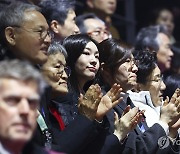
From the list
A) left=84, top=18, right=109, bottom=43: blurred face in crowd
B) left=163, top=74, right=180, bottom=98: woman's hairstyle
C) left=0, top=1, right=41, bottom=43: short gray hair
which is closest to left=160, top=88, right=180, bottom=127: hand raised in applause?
left=163, top=74, right=180, bottom=98: woman's hairstyle

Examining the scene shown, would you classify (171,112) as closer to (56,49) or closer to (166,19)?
(56,49)

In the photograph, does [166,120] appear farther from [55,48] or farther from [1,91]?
[1,91]

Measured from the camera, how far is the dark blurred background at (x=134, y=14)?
30.0 ft

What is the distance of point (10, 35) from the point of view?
4555 mm

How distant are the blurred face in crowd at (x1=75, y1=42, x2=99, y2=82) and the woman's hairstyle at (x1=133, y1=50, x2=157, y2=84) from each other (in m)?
0.86

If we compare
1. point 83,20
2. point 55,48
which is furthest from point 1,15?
point 83,20

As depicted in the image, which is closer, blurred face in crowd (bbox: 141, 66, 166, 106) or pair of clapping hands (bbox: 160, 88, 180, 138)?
pair of clapping hands (bbox: 160, 88, 180, 138)

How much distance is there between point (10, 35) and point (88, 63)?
30.4 inches

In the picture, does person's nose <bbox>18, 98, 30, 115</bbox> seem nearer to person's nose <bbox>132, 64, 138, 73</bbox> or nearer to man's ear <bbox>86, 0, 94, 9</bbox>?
person's nose <bbox>132, 64, 138, 73</bbox>

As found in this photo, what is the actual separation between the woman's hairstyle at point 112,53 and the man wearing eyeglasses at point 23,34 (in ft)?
2.61

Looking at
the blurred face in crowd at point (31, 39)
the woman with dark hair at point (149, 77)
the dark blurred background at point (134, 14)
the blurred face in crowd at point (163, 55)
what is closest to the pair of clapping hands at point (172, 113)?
the woman with dark hair at point (149, 77)

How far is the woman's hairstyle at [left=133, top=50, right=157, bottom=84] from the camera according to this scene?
6.04 meters

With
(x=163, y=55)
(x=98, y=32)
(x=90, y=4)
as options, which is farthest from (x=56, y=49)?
(x=90, y=4)

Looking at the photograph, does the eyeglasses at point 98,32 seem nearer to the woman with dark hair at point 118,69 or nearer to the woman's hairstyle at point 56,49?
the woman with dark hair at point 118,69
